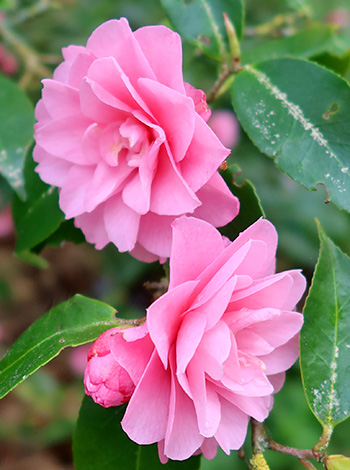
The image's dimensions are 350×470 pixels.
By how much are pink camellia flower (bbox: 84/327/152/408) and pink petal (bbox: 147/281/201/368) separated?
0.07ft

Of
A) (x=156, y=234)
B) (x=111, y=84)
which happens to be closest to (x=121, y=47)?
(x=111, y=84)

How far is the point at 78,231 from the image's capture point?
3.45 feet

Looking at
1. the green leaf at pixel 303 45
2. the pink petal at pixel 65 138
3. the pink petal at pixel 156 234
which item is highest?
the pink petal at pixel 65 138

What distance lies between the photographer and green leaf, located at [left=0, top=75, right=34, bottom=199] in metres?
1.04

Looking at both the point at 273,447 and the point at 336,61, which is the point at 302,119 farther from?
the point at 273,447

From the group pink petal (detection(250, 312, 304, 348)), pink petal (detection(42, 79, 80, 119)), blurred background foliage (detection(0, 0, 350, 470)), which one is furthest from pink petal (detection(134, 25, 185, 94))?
blurred background foliage (detection(0, 0, 350, 470))

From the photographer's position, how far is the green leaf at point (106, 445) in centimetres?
90

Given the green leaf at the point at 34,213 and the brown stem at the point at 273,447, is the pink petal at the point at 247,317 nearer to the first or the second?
the brown stem at the point at 273,447

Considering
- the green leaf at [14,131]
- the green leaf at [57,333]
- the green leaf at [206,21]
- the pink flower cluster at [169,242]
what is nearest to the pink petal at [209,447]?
the pink flower cluster at [169,242]

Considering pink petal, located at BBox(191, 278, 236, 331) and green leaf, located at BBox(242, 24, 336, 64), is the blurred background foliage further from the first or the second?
pink petal, located at BBox(191, 278, 236, 331)

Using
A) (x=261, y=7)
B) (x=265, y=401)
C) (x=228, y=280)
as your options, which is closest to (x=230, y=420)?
(x=265, y=401)

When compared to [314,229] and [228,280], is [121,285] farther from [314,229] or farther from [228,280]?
[228,280]

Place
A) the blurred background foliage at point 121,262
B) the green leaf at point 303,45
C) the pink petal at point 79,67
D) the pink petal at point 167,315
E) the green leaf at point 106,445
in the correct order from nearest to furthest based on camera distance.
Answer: the pink petal at point 167,315 → the pink petal at point 79,67 → the green leaf at point 106,445 → the green leaf at point 303,45 → the blurred background foliage at point 121,262

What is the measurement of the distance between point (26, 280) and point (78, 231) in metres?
2.28
